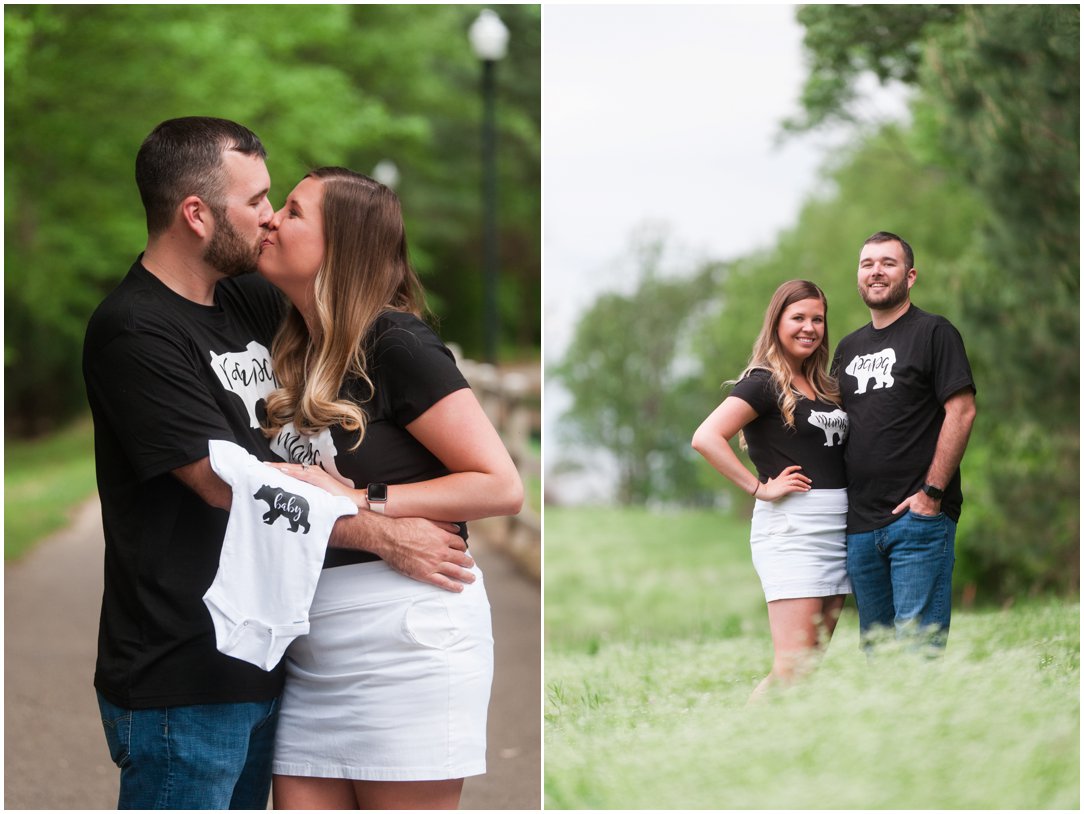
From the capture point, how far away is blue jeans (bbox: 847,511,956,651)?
3250 millimetres

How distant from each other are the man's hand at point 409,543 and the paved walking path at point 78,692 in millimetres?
2307

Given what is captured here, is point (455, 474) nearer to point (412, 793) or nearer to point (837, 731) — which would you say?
point (412, 793)

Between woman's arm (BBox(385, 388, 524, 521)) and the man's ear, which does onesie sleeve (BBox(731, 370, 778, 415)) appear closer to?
woman's arm (BBox(385, 388, 524, 521))

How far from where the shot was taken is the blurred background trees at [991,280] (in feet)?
17.4

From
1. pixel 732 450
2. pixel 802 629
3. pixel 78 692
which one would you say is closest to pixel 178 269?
pixel 732 450

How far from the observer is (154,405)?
251 cm

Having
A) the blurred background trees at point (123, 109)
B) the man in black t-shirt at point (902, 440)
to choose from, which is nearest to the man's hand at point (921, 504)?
the man in black t-shirt at point (902, 440)

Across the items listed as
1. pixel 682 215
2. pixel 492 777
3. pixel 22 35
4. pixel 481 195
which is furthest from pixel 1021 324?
pixel 481 195

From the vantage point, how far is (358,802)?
2832 mm

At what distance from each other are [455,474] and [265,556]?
44 cm

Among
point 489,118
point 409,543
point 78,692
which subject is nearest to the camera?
point 409,543

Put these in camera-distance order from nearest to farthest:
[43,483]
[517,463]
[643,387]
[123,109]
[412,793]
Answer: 1. [412,793]
2. [643,387]
3. [517,463]
4. [123,109]
5. [43,483]

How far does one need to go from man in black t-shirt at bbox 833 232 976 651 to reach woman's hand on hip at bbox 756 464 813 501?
0.13m

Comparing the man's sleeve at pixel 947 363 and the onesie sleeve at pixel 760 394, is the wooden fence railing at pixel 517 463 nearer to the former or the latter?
the onesie sleeve at pixel 760 394
